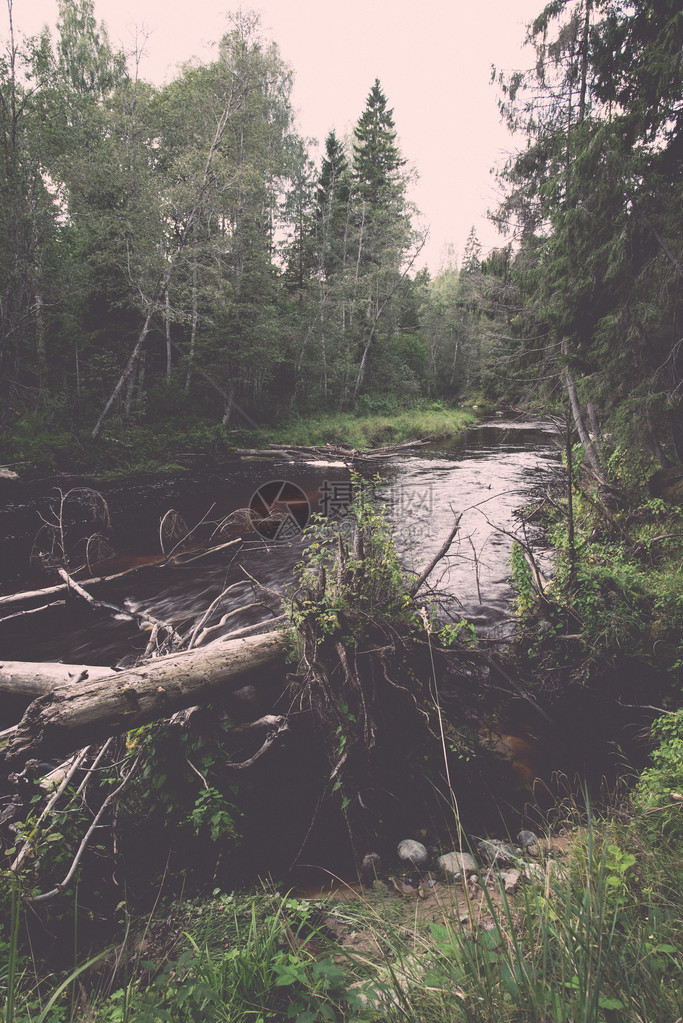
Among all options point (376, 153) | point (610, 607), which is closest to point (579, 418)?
point (610, 607)

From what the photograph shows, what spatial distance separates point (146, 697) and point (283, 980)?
5.96ft

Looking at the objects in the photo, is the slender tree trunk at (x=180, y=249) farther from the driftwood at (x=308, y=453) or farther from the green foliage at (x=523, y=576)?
the green foliage at (x=523, y=576)

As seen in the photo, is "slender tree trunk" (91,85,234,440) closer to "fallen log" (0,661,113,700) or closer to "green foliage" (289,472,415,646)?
"fallen log" (0,661,113,700)

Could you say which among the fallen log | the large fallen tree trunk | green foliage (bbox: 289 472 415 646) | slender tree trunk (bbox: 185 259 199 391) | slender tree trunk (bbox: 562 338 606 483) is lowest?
the fallen log

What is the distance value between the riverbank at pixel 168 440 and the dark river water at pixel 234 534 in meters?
1.28

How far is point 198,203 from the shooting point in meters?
16.2

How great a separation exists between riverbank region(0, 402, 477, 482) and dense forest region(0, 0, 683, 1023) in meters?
0.19

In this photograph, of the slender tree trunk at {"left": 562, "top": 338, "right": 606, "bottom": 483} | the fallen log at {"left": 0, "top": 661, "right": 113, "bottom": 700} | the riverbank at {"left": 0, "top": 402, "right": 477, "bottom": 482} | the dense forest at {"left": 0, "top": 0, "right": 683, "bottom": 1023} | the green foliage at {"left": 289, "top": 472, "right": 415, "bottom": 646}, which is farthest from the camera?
the riverbank at {"left": 0, "top": 402, "right": 477, "bottom": 482}

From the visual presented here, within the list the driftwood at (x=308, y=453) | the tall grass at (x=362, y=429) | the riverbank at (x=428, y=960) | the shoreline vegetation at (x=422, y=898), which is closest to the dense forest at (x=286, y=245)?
the tall grass at (x=362, y=429)

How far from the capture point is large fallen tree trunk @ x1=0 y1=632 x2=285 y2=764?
2.58 metres

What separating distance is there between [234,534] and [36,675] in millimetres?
6685

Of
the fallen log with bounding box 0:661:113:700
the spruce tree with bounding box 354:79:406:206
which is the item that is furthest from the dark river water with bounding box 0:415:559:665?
the spruce tree with bounding box 354:79:406:206

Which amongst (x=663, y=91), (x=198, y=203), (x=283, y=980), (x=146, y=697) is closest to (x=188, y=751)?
(x=146, y=697)

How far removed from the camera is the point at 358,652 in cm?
350
